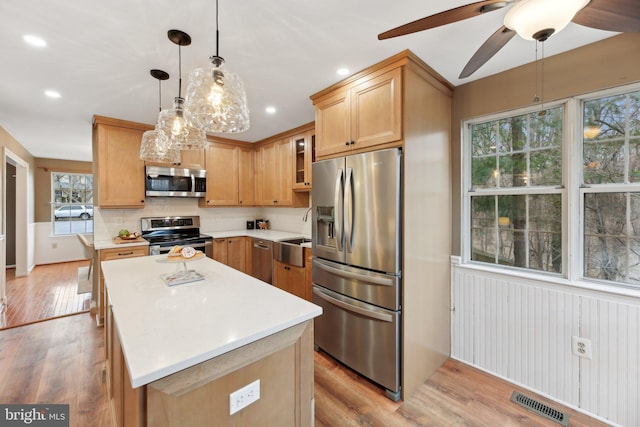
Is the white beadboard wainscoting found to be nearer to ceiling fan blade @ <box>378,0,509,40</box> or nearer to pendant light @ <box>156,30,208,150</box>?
ceiling fan blade @ <box>378,0,509,40</box>

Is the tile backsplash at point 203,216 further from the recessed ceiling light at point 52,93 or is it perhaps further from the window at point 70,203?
the window at point 70,203

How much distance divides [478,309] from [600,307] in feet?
2.48

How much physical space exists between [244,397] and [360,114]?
1.97m

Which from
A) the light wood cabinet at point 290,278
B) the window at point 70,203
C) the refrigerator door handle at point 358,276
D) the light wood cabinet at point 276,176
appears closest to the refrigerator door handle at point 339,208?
the refrigerator door handle at point 358,276

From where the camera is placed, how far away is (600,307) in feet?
6.03

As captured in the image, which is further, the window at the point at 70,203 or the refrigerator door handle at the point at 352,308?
the window at the point at 70,203

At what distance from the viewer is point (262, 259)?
3801 mm

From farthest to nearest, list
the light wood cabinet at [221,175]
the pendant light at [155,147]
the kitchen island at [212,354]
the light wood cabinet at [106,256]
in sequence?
the light wood cabinet at [221,175]
the light wood cabinet at [106,256]
the pendant light at [155,147]
the kitchen island at [212,354]

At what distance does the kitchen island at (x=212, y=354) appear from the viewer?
86cm

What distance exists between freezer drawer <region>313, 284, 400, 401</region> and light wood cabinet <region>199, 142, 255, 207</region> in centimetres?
239

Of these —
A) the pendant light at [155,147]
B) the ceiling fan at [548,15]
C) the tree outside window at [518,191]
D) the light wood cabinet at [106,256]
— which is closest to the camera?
the ceiling fan at [548,15]

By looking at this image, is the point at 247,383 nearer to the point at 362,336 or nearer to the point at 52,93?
the point at 362,336

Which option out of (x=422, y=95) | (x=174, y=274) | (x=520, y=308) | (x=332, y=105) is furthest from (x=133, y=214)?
(x=520, y=308)

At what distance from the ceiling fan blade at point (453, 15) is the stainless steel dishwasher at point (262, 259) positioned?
2.88 meters
